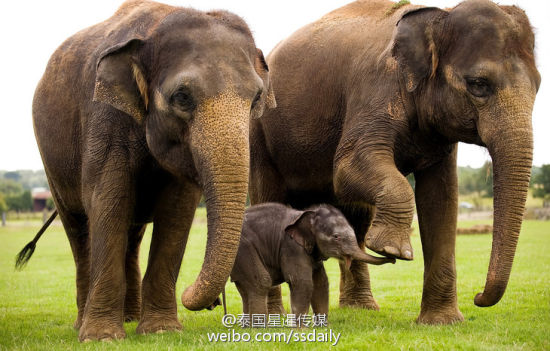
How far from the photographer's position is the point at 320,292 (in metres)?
7.86

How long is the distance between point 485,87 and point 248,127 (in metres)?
2.21

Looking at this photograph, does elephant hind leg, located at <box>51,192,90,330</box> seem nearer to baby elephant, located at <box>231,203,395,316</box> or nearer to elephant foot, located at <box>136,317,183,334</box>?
elephant foot, located at <box>136,317,183,334</box>

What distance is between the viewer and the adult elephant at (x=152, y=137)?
20.3ft

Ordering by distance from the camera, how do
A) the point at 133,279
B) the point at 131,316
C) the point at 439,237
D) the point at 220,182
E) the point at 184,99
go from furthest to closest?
the point at 133,279, the point at 131,316, the point at 439,237, the point at 184,99, the point at 220,182

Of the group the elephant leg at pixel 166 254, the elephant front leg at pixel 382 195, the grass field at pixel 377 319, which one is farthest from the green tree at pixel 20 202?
the elephant front leg at pixel 382 195

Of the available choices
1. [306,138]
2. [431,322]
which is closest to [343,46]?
[306,138]

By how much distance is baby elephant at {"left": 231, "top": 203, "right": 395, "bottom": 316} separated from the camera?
751cm

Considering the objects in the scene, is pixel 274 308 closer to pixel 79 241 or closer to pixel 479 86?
pixel 79 241

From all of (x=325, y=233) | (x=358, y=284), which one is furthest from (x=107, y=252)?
(x=358, y=284)

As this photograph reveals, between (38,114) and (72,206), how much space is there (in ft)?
3.75

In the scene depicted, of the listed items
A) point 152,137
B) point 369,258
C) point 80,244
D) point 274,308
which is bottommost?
point 274,308

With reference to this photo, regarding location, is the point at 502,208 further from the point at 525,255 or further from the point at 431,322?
the point at 525,255

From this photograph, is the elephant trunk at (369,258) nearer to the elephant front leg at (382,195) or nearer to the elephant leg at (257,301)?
the elephant front leg at (382,195)

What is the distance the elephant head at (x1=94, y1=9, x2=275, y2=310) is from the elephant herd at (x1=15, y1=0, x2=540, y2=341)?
1cm
